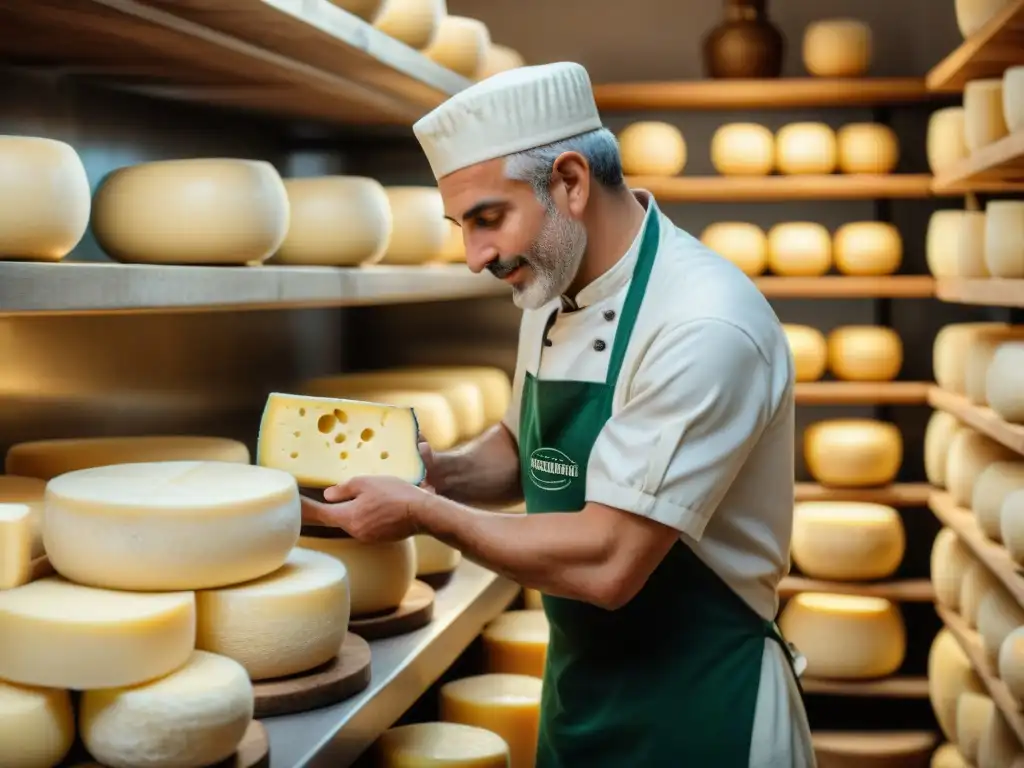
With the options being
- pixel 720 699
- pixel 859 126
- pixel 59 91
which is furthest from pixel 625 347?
pixel 859 126

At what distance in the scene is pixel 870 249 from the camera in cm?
407

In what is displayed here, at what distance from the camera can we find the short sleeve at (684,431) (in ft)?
5.29

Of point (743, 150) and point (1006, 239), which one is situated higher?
point (743, 150)

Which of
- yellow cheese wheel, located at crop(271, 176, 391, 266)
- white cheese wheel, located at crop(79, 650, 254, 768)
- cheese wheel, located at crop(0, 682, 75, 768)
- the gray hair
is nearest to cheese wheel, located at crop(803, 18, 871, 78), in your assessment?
yellow cheese wheel, located at crop(271, 176, 391, 266)

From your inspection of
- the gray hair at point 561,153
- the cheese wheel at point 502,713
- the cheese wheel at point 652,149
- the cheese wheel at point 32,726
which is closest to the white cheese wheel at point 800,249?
the cheese wheel at point 652,149

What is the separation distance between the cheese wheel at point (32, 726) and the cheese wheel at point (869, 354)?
3165 millimetres

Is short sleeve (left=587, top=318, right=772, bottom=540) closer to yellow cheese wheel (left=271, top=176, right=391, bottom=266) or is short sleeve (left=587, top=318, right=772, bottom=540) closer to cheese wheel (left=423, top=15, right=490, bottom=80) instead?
yellow cheese wheel (left=271, top=176, right=391, bottom=266)

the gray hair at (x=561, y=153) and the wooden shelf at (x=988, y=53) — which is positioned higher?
the wooden shelf at (x=988, y=53)

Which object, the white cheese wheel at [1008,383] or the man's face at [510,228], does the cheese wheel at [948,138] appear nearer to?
the white cheese wheel at [1008,383]

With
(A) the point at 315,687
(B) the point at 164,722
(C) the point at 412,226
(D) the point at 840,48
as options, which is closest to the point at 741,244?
(D) the point at 840,48

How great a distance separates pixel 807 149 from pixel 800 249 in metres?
0.32

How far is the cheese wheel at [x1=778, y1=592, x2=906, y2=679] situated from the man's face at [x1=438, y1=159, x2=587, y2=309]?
94.4 inches

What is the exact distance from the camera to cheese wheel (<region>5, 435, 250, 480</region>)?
74.2 inches

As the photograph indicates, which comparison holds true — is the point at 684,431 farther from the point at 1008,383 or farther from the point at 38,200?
the point at 1008,383
